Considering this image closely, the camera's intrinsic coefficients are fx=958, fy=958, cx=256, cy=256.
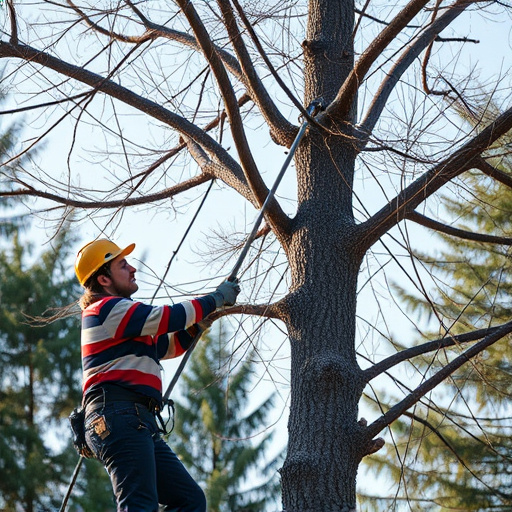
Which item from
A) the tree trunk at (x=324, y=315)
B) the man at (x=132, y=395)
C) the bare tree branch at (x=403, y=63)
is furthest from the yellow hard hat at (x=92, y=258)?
the bare tree branch at (x=403, y=63)

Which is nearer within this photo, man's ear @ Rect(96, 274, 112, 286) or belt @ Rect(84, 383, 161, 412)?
belt @ Rect(84, 383, 161, 412)

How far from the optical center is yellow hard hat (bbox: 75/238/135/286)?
4.70m

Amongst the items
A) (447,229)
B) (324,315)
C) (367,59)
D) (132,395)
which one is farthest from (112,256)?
(447,229)

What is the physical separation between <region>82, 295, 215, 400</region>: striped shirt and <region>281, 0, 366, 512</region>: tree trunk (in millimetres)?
790

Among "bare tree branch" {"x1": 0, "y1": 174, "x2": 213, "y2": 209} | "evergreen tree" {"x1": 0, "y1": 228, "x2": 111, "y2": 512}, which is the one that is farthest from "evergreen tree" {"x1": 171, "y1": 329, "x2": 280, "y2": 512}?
"bare tree branch" {"x1": 0, "y1": 174, "x2": 213, "y2": 209}

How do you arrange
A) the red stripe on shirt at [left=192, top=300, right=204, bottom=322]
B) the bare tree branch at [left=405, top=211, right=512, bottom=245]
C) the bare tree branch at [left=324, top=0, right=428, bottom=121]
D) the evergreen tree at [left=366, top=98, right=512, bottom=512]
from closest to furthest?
the red stripe on shirt at [left=192, top=300, right=204, bottom=322]
the bare tree branch at [left=324, top=0, right=428, bottom=121]
the bare tree branch at [left=405, top=211, right=512, bottom=245]
the evergreen tree at [left=366, top=98, right=512, bottom=512]

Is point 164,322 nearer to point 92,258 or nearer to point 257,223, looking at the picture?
point 92,258

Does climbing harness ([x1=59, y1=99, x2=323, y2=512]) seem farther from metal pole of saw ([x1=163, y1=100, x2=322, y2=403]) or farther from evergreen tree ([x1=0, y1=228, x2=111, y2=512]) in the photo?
evergreen tree ([x1=0, y1=228, x2=111, y2=512])

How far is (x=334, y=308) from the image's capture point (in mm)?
5074

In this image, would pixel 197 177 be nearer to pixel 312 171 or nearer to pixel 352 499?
pixel 312 171

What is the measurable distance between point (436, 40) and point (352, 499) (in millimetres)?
3267

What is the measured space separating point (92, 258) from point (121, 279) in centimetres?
18

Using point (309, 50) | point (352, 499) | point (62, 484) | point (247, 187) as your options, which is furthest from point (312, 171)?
point (62, 484)

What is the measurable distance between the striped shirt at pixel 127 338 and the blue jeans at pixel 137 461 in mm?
121
